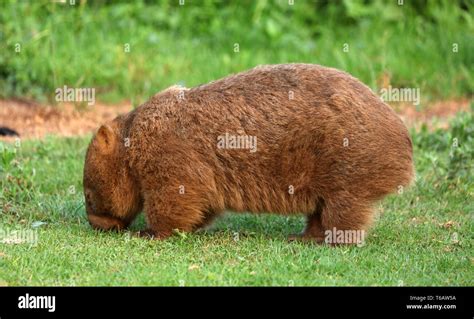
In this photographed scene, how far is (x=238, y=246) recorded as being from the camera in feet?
21.4

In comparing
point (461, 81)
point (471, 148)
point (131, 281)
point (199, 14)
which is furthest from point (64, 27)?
point (131, 281)

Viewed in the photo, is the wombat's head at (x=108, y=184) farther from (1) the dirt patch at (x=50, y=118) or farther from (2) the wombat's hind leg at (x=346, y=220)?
(1) the dirt patch at (x=50, y=118)

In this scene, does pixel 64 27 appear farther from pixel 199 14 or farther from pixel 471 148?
pixel 471 148

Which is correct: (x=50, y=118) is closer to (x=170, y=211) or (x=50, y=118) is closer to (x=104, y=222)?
(x=104, y=222)

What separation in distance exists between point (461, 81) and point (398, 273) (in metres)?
6.73

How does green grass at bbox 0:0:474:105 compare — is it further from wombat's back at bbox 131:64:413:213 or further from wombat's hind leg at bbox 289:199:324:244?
wombat's hind leg at bbox 289:199:324:244

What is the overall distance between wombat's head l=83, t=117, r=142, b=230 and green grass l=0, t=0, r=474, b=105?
3.63 m

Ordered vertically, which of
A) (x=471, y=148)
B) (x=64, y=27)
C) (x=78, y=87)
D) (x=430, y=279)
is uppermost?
(x=64, y=27)

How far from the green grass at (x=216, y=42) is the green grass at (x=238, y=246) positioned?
271 centimetres

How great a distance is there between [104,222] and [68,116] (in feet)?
12.7

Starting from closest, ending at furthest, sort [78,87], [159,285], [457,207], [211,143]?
1. [159,285]
2. [211,143]
3. [457,207]
4. [78,87]

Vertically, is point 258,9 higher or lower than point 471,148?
higher

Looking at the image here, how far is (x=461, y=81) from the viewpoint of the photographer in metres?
12.1

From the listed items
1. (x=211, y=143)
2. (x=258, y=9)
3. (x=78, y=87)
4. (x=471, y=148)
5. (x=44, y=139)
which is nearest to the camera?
(x=211, y=143)
